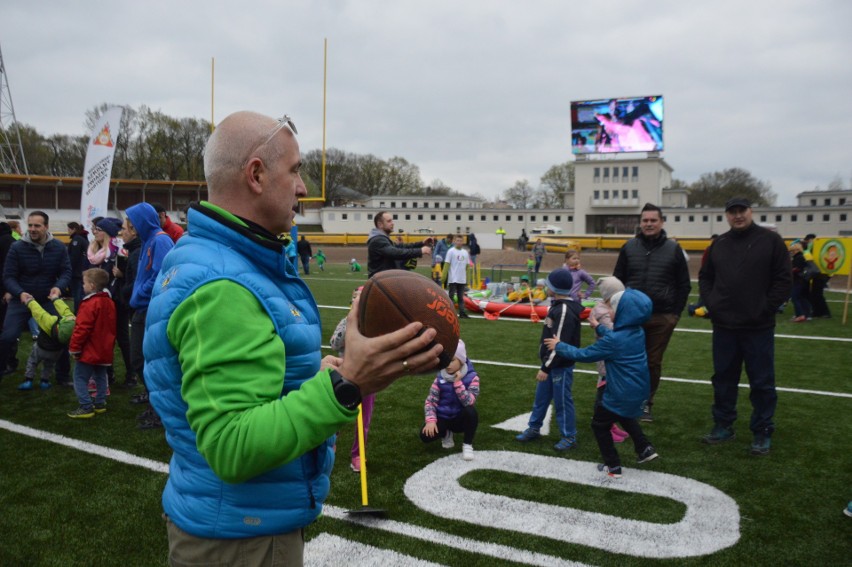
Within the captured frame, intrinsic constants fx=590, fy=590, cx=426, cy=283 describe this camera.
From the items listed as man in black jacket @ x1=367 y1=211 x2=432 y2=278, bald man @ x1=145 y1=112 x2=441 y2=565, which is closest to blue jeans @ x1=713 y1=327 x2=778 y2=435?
man in black jacket @ x1=367 y1=211 x2=432 y2=278

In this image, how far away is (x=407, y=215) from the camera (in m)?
82.9

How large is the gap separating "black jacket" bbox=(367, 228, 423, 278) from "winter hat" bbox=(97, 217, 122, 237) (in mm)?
4036

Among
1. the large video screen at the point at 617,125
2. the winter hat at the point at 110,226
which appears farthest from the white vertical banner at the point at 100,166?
the large video screen at the point at 617,125

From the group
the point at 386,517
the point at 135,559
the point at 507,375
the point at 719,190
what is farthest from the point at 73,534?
the point at 719,190

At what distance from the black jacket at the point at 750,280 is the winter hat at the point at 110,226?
24.8 feet

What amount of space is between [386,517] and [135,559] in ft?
5.27

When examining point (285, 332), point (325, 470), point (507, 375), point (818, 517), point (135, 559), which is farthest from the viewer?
point (507, 375)

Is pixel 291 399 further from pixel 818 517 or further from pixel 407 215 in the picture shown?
pixel 407 215

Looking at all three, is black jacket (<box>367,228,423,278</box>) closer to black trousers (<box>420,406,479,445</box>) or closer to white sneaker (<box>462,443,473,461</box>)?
black trousers (<box>420,406,479,445</box>)

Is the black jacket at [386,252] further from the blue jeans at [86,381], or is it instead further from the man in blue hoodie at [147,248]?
the blue jeans at [86,381]

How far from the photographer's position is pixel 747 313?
18.8ft

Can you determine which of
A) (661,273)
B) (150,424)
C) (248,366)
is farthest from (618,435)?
(248,366)

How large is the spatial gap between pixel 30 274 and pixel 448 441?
231 inches

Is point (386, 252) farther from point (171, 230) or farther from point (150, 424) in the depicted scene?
point (150, 424)
